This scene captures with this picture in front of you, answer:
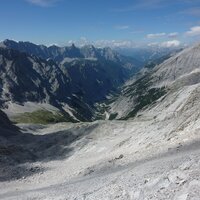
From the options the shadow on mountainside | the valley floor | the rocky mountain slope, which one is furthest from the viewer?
the shadow on mountainside

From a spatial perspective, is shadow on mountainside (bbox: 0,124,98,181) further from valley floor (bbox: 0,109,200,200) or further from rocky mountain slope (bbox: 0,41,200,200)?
valley floor (bbox: 0,109,200,200)

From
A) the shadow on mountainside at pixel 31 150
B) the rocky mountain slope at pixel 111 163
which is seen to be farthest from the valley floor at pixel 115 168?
the shadow on mountainside at pixel 31 150

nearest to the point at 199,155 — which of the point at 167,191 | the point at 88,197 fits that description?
the point at 167,191

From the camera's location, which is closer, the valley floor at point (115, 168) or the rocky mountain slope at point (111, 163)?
the valley floor at point (115, 168)

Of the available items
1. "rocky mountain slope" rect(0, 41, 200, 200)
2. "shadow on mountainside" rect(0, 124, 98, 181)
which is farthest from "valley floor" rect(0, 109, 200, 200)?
"shadow on mountainside" rect(0, 124, 98, 181)

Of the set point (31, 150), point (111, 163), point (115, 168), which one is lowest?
point (31, 150)

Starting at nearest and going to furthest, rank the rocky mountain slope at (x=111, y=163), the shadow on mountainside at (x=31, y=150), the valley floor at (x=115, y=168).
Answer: the valley floor at (x=115, y=168) < the rocky mountain slope at (x=111, y=163) < the shadow on mountainside at (x=31, y=150)

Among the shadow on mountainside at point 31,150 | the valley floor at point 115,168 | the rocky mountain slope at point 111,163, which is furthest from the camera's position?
the shadow on mountainside at point 31,150

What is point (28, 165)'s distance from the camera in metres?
59.3

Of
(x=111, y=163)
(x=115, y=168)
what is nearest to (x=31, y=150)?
(x=111, y=163)

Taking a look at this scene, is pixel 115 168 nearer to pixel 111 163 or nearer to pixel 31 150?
pixel 111 163

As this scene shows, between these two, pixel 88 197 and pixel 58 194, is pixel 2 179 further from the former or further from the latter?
pixel 88 197

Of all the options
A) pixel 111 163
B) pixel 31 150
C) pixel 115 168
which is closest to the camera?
pixel 115 168

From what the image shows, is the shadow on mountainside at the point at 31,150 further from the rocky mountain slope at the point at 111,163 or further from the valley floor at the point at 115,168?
the valley floor at the point at 115,168
